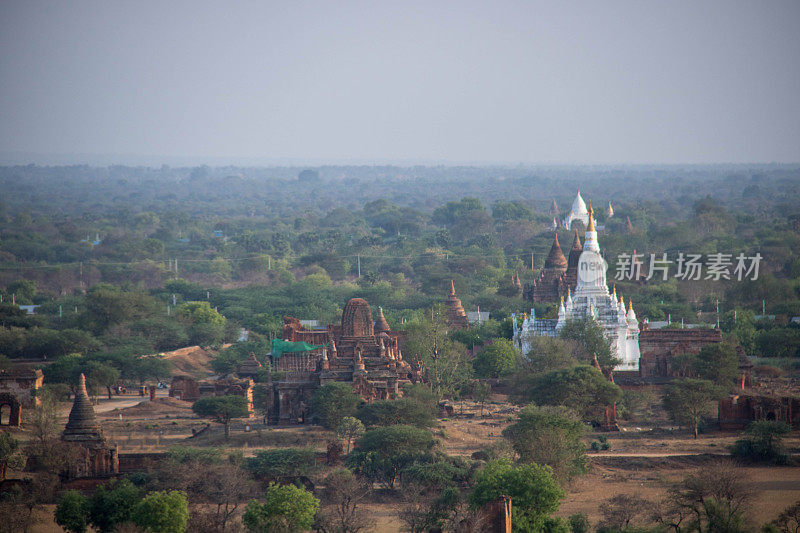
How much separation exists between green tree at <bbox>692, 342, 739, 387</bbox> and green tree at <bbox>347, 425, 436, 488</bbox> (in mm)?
15348

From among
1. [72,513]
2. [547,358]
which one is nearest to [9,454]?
[72,513]

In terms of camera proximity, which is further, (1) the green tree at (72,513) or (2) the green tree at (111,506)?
(1) the green tree at (72,513)

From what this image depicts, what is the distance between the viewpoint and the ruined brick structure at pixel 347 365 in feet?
Answer: 146

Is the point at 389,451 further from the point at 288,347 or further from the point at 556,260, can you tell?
the point at 556,260

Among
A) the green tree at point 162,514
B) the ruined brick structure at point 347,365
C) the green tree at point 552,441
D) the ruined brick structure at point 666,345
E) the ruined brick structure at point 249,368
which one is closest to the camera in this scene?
the green tree at point 162,514

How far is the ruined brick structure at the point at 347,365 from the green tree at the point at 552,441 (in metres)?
7.49

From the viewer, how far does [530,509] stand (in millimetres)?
30891

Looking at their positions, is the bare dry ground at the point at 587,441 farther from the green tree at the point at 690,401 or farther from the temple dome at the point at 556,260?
the temple dome at the point at 556,260

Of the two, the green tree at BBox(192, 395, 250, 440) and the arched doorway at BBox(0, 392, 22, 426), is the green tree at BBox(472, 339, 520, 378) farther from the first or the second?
the arched doorway at BBox(0, 392, 22, 426)

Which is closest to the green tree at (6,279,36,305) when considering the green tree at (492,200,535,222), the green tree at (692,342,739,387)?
the green tree at (692,342,739,387)

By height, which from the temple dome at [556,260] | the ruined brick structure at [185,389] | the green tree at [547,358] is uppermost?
the temple dome at [556,260]

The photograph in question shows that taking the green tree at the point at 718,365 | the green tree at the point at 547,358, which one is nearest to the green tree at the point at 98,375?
the green tree at the point at 547,358

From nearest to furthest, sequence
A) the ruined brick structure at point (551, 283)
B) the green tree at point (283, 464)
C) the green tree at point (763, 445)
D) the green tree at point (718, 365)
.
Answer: the green tree at point (283, 464)
the green tree at point (763, 445)
the green tree at point (718, 365)
the ruined brick structure at point (551, 283)

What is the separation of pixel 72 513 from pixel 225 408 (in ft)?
37.7
